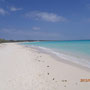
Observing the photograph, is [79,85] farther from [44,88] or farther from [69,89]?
[44,88]

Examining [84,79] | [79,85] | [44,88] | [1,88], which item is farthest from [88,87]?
[1,88]

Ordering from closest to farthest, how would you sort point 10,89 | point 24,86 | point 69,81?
point 10,89, point 24,86, point 69,81

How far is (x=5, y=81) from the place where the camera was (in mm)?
3594

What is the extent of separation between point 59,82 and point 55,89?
0.56 m

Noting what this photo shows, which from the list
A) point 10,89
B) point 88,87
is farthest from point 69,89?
point 10,89

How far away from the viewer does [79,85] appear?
337 centimetres

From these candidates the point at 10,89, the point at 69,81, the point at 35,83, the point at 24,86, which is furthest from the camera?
the point at 69,81

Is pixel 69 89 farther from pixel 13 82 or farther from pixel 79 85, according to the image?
pixel 13 82

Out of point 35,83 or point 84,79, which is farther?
point 84,79

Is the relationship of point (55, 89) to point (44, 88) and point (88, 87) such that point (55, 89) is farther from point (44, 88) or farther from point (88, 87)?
point (88, 87)

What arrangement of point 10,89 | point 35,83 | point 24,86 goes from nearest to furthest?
point 10,89, point 24,86, point 35,83

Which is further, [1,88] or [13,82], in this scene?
[13,82]

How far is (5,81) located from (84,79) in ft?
11.5

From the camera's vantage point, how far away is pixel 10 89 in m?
3.01
